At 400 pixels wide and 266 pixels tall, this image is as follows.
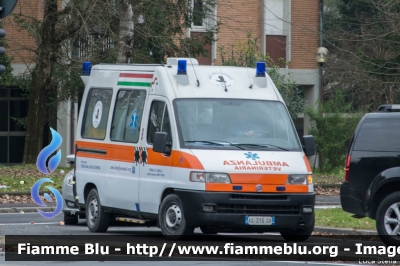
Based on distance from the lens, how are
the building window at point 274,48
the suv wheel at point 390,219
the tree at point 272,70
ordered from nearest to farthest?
1. the suv wheel at point 390,219
2. the tree at point 272,70
3. the building window at point 274,48

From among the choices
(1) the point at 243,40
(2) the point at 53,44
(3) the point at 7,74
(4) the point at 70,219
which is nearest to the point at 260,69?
(4) the point at 70,219

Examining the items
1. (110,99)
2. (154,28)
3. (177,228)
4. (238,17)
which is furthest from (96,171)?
(238,17)

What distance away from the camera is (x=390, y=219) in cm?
1246

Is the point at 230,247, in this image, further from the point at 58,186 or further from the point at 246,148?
the point at 58,186

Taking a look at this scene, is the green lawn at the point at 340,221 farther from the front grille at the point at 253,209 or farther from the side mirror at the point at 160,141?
the side mirror at the point at 160,141

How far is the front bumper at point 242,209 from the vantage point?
1247 cm

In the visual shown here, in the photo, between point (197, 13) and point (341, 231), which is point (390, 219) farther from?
point (197, 13)

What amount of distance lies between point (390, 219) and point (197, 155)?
273cm

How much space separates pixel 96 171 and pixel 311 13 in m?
27.0

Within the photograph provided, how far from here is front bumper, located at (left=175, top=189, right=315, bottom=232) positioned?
12.5 meters

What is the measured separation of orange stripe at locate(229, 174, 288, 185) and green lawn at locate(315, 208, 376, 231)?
3162 mm

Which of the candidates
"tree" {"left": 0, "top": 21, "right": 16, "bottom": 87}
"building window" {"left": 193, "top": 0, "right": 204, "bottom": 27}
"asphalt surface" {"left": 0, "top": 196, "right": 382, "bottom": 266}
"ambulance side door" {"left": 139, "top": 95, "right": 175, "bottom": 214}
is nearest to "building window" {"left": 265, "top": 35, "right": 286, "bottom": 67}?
"building window" {"left": 193, "top": 0, "right": 204, "bottom": 27}

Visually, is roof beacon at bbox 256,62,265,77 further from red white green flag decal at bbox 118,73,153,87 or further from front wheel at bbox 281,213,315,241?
front wheel at bbox 281,213,315,241

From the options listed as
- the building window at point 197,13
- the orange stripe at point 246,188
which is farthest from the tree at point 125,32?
the orange stripe at point 246,188
